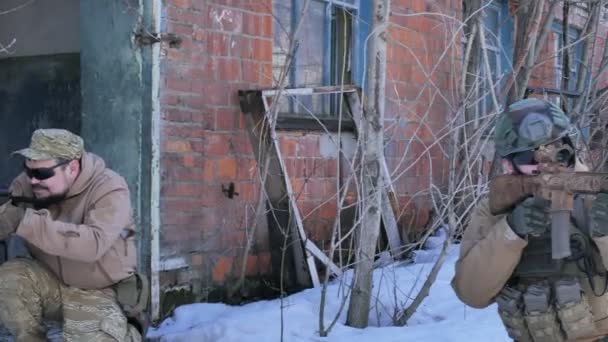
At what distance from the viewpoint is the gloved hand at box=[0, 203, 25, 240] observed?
12.2 ft

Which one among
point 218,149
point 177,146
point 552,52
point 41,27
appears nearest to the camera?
point 177,146

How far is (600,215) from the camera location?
113 inches

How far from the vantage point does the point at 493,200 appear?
124 inches

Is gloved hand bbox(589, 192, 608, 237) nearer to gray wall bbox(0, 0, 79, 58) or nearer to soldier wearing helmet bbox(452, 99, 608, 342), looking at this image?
soldier wearing helmet bbox(452, 99, 608, 342)

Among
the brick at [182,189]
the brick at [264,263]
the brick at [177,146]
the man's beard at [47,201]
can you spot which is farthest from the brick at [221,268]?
the man's beard at [47,201]

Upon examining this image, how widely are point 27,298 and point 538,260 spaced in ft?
7.18

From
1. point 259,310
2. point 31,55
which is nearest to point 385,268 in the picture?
point 259,310

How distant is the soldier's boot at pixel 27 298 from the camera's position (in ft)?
12.3

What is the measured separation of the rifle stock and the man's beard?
194cm

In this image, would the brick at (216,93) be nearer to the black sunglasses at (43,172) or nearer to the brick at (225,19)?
the brick at (225,19)

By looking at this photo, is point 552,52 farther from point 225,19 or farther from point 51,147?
point 51,147

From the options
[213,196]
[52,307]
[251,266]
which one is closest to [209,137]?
[213,196]

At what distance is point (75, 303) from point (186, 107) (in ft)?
4.99

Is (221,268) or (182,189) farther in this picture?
(221,268)
